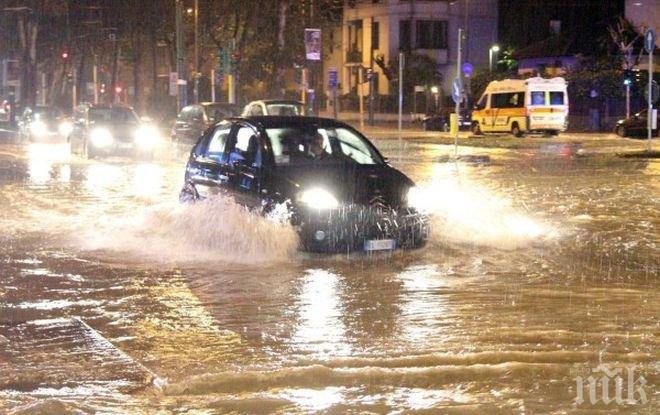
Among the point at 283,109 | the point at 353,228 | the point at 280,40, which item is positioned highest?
the point at 280,40

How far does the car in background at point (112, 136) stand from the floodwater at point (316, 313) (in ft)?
45.8

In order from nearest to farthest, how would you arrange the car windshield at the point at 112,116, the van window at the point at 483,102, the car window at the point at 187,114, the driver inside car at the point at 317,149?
the driver inside car at the point at 317,149 < the car windshield at the point at 112,116 < the car window at the point at 187,114 < the van window at the point at 483,102

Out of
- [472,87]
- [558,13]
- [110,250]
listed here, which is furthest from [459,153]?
[558,13]

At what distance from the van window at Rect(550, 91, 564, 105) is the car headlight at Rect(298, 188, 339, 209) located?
32.8 metres

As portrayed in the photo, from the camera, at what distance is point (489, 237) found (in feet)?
45.8

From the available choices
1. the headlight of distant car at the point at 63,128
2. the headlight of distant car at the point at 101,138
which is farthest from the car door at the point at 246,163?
the headlight of distant car at the point at 63,128

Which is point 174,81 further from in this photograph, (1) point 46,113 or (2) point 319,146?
(2) point 319,146

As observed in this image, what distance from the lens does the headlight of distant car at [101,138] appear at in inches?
1244

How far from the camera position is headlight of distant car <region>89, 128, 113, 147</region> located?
104 ft

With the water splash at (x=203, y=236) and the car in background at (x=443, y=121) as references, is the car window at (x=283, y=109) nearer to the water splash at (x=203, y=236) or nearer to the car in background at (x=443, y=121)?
the water splash at (x=203, y=236)

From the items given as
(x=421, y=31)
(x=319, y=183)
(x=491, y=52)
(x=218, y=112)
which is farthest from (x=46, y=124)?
(x=421, y=31)

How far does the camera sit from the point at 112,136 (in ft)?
104

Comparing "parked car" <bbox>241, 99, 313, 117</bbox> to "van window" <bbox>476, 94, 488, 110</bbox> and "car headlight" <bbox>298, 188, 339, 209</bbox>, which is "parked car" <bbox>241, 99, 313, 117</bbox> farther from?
"car headlight" <bbox>298, 188, 339, 209</bbox>

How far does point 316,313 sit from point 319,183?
2963mm
